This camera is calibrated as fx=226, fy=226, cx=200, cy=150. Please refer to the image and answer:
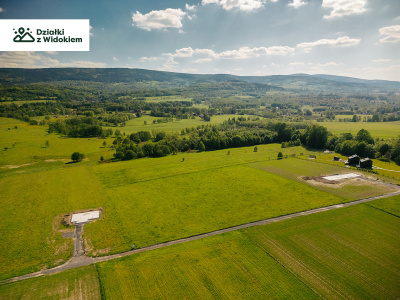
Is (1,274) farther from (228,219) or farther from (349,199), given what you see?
(349,199)

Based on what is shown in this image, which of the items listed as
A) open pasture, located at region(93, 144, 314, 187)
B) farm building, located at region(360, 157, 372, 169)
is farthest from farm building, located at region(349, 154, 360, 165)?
open pasture, located at region(93, 144, 314, 187)

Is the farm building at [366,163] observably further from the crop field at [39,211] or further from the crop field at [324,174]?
the crop field at [39,211]

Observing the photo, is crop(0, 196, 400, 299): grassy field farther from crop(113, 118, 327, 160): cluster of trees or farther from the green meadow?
crop(113, 118, 327, 160): cluster of trees

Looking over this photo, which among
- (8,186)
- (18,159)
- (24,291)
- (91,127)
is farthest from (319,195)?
(91,127)

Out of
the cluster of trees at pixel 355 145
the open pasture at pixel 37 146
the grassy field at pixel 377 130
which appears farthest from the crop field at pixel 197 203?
the grassy field at pixel 377 130

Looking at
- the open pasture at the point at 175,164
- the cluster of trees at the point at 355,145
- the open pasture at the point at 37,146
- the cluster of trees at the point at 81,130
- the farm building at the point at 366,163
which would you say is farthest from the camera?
the cluster of trees at the point at 81,130

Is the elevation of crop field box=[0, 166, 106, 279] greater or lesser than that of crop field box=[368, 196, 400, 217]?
lesser
